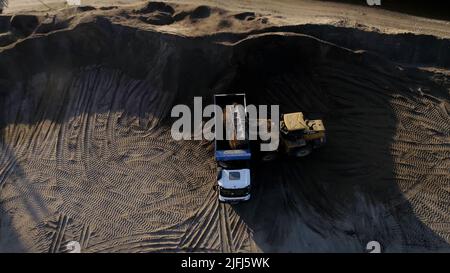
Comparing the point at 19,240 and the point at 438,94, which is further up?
the point at 438,94

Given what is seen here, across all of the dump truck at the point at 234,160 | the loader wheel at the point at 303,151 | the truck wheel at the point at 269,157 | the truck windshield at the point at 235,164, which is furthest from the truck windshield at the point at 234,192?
the loader wheel at the point at 303,151

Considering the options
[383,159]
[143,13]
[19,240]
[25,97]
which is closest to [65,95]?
[25,97]

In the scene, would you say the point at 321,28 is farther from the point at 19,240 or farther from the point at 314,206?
the point at 19,240

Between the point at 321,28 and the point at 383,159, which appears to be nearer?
the point at 383,159

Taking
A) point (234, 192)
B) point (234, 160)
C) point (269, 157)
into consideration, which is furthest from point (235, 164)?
point (269, 157)

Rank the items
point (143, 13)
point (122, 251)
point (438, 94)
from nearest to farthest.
Answer: 1. point (122, 251)
2. point (438, 94)
3. point (143, 13)

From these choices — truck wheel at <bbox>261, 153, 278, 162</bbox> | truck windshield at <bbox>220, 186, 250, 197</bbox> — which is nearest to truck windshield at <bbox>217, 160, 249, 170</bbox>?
truck windshield at <bbox>220, 186, 250, 197</bbox>

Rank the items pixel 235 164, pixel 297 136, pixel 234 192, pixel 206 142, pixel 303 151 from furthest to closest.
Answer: pixel 206 142 → pixel 303 151 → pixel 297 136 → pixel 235 164 → pixel 234 192

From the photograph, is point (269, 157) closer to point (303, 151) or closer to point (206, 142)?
point (303, 151)
